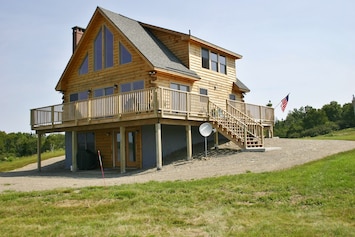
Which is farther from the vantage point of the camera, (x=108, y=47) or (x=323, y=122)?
(x=323, y=122)

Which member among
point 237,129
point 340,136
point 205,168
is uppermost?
point 237,129

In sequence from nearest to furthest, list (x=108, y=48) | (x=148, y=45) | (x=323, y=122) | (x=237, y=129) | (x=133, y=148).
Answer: (x=237, y=129) < (x=133, y=148) < (x=148, y=45) < (x=108, y=48) < (x=323, y=122)

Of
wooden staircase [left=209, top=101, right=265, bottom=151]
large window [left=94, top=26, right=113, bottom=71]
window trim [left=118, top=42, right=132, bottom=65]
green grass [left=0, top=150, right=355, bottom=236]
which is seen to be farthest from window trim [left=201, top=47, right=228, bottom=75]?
green grass [left=0, top=150, right=355, bottom=236]

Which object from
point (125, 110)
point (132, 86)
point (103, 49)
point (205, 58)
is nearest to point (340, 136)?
point (205, 58)

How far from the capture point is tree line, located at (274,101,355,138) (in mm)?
51219

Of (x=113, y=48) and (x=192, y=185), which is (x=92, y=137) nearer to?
(x=113, y=48)

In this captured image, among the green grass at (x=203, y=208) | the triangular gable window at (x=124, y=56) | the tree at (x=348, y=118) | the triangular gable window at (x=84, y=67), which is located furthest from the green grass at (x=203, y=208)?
the tree at (x=348, y=118)

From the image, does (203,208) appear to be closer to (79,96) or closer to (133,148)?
(133,148)

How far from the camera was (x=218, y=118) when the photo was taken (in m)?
18.4

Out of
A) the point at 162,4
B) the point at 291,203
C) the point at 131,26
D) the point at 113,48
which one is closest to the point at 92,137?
the point at 113,48

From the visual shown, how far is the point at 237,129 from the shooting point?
18453 mm

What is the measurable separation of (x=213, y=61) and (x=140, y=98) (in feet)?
26.6

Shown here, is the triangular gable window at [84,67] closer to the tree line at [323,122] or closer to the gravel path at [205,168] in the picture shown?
the gravel path at [205,168]

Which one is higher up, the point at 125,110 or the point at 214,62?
the point at 214,62
